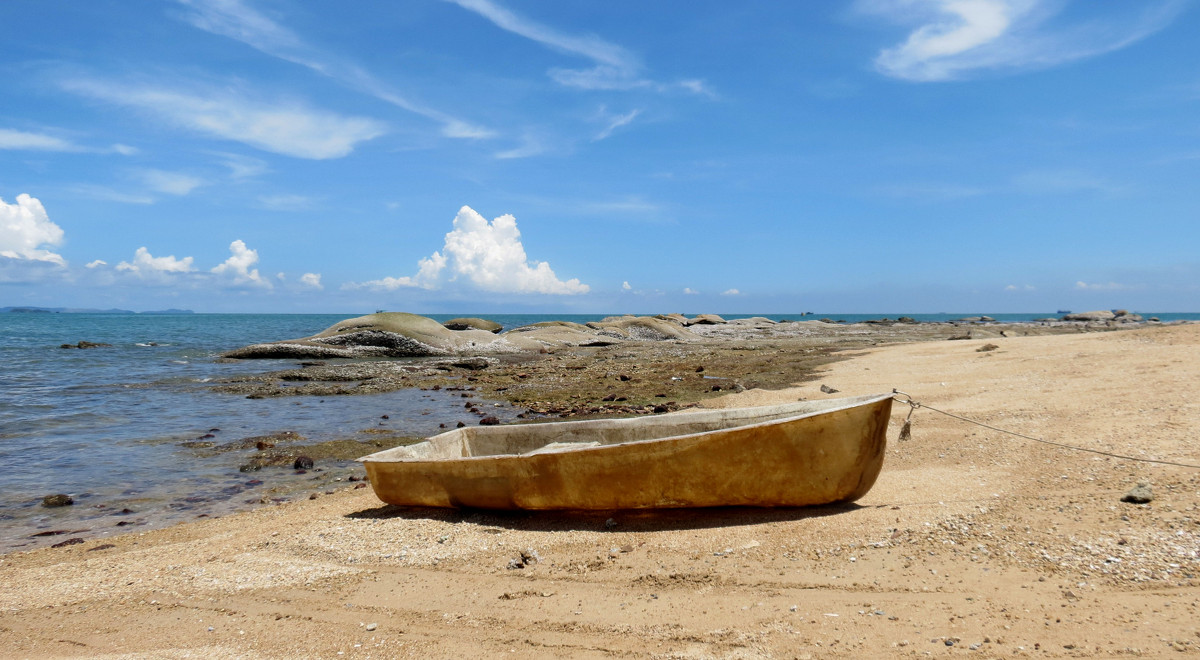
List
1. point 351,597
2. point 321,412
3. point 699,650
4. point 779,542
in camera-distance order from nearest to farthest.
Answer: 1. point 699,650
2. point 351,597
3. point 779,542
4. point 321,412

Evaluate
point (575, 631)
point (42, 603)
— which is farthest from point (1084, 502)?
point (42, 603)

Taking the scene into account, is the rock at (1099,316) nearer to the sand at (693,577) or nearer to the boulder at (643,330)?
the boulder at (643,330)

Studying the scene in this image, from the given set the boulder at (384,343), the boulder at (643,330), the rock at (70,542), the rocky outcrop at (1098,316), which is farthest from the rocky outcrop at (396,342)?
the rocky outcrop at (1098,316)

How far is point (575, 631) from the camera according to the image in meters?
4.18

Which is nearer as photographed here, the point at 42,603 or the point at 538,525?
the point at 42,603

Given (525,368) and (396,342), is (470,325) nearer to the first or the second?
(396,342)

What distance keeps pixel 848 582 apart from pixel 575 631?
190 cm

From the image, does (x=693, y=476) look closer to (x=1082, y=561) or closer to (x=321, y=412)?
(x=1082, y=561)

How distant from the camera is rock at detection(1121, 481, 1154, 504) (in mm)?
5137

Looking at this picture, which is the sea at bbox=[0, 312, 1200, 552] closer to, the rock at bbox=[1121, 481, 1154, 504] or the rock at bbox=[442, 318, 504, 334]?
the rock at bbox=[1121, 481, 1154, 504]

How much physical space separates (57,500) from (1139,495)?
446 inches

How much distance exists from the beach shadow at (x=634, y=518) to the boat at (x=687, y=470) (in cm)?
9

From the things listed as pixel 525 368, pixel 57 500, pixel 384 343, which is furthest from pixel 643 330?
pixel 57 500

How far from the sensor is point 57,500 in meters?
7.96
